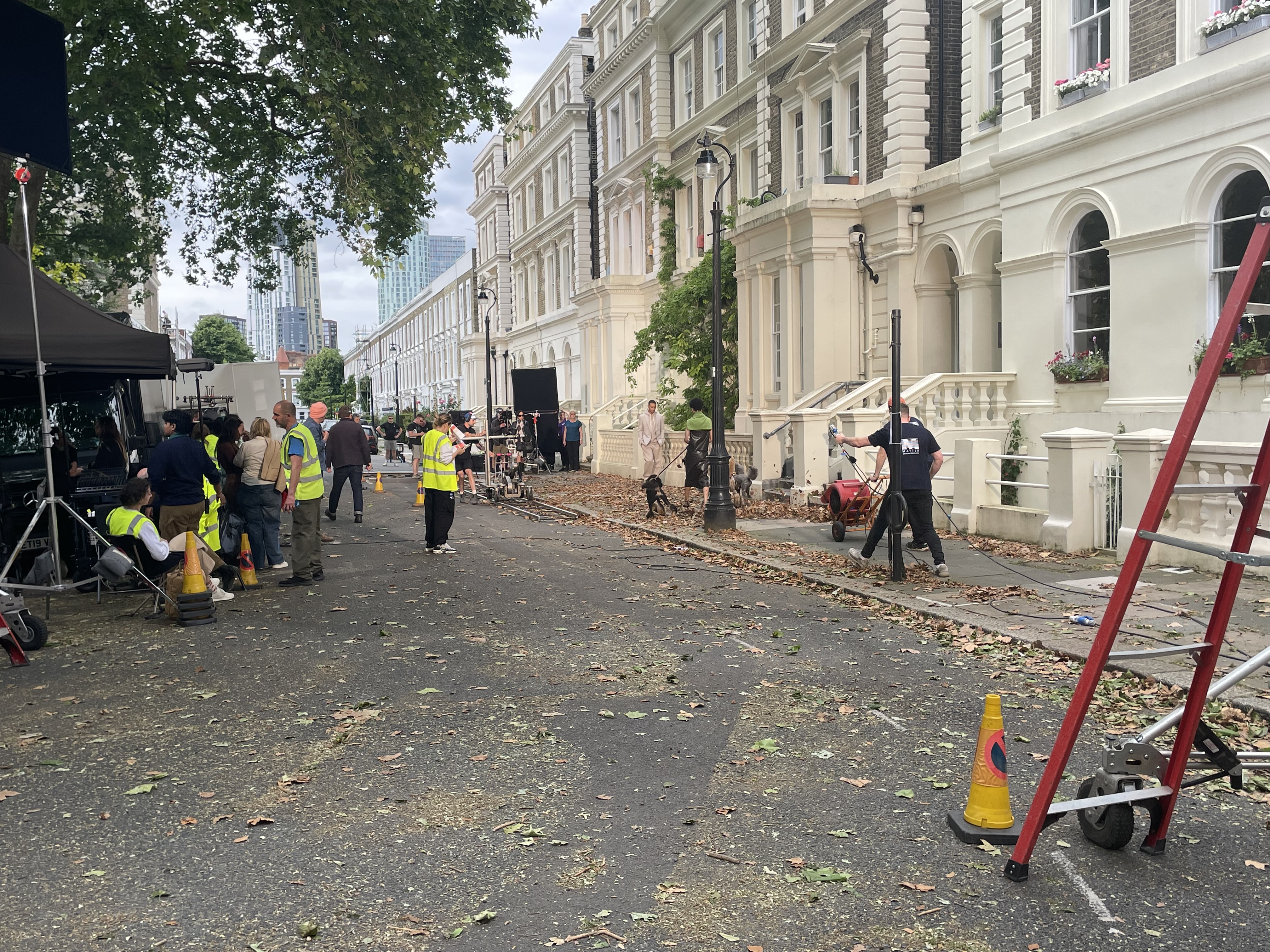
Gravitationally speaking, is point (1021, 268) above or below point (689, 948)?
above

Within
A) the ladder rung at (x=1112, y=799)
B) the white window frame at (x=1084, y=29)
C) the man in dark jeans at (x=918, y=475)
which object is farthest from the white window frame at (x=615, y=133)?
the ladder rung at (x=1112, y=799)

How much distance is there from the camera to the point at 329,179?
19.2 m

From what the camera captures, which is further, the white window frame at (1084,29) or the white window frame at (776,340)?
the white window frame at (776,340)

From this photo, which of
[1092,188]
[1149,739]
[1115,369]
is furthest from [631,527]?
[1149,739]

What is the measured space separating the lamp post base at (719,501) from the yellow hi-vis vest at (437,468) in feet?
13.0

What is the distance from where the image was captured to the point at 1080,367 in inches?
609

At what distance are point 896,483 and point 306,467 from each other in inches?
252

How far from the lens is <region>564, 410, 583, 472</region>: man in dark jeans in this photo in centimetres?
3247

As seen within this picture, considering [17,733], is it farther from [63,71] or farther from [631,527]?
[631,527]

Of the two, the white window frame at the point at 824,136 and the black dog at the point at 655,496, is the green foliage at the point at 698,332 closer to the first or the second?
the white window frame at the point at 824,136

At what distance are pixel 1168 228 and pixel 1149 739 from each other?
38.4ft

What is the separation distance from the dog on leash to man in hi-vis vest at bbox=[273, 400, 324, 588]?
8314 millimetres

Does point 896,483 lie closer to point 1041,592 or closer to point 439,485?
point 1041,592

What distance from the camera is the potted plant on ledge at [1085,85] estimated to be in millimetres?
14945
